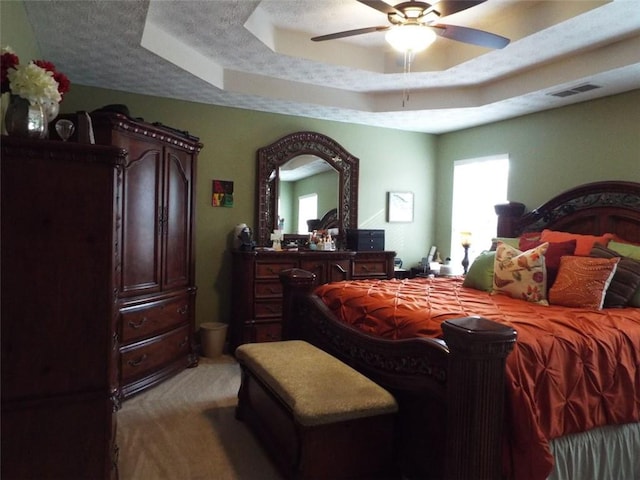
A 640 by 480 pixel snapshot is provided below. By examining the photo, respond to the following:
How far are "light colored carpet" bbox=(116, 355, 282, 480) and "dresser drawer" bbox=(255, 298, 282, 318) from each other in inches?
30.3

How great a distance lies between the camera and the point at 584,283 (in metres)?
2.64

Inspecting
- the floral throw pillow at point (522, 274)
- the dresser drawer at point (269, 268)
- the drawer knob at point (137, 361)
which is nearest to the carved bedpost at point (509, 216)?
the floral throw pillow at point (522, 274)

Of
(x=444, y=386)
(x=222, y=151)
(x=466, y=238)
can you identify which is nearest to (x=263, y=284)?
(x=222, y=151)

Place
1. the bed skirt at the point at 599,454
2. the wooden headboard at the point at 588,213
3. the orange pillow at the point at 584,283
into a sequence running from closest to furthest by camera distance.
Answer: the bed skirt at the point at 599,454 → the orange pillow at the point at 584,283 → the wooden headboard at the point at 588,213

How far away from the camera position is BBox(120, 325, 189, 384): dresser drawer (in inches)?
122

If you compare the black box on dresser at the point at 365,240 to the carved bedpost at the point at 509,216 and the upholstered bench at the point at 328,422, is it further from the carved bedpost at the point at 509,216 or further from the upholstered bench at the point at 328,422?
the upholstered bench at the point at 328,422

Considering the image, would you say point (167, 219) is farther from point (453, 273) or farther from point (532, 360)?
point (453, 273)

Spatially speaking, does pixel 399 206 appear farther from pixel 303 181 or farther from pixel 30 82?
pixel 30 82

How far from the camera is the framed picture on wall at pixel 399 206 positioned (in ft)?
17.5

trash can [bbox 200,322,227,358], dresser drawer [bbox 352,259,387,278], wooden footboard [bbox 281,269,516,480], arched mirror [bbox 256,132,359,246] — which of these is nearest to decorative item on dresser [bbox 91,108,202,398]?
trash can [bbox 200,322,227,358]

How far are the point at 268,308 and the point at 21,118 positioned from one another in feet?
9.49

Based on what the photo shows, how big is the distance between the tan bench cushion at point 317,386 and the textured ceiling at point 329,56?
2212mm

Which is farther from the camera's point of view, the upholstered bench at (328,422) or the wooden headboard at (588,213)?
the wooden headboard at (588,213)

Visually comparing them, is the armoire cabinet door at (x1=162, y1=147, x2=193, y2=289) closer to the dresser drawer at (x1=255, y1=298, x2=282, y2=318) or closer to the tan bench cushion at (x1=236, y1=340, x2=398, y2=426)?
the dresser drawer at (x1=255, y1=298, x2=282, y2=318)
